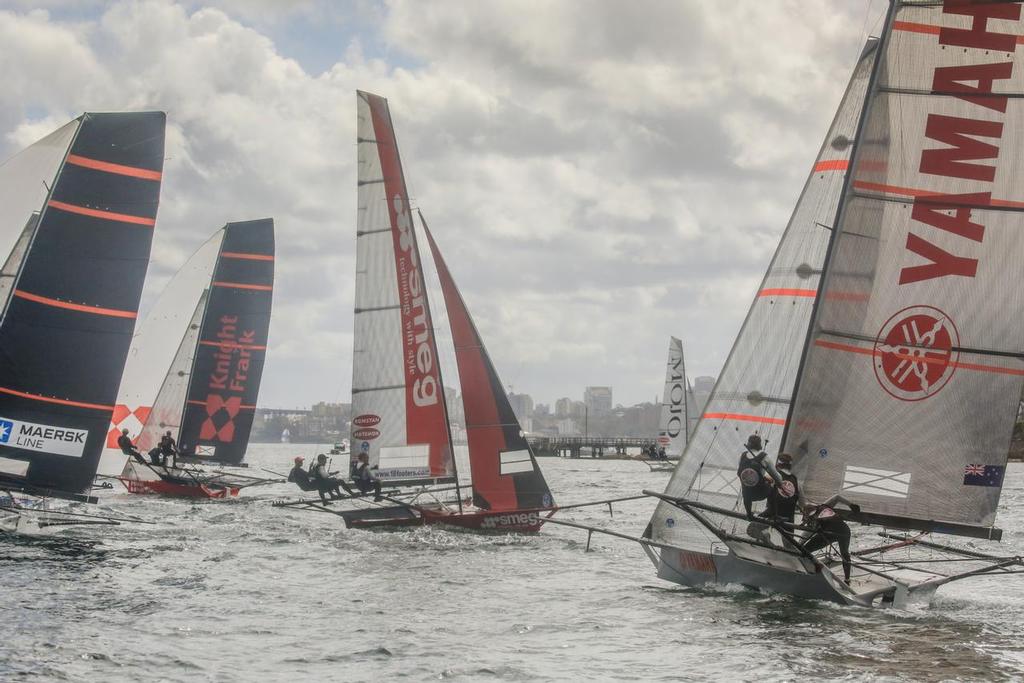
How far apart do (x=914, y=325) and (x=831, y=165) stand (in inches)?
122

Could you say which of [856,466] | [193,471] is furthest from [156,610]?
[193,471]

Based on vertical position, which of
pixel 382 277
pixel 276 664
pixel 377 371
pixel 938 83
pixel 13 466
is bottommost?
pixel 276 664

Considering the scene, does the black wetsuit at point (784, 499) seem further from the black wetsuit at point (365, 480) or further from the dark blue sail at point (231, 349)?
Answer: the dark blue sail at point (231, 349)

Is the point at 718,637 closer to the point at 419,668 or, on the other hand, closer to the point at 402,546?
the point at 419,668

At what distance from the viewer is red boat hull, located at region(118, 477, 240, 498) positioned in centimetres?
3491

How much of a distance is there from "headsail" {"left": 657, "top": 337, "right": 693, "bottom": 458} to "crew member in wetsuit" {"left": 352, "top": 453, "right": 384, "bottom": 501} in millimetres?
44835

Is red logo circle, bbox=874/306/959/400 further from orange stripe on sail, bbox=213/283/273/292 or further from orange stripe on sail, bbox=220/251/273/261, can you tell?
orange stripe on sail, bbox=220/251/273/261

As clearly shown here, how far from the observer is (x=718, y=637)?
14062 mm

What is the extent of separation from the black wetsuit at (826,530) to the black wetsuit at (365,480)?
→ 1196 centimetres

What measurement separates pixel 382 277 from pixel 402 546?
6.51 metres

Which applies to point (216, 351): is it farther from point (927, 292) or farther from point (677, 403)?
point (677, 403)

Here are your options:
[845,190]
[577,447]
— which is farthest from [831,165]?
[577,447]

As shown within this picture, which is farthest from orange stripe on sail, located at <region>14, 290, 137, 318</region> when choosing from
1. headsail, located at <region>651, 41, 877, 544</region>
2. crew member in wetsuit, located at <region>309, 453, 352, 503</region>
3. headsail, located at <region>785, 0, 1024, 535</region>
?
headsail, located at <region>785, 0, 1024, 535</region>

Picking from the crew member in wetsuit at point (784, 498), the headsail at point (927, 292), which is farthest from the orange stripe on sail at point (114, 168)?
the crew member in wetsuit at point (784, 498)
